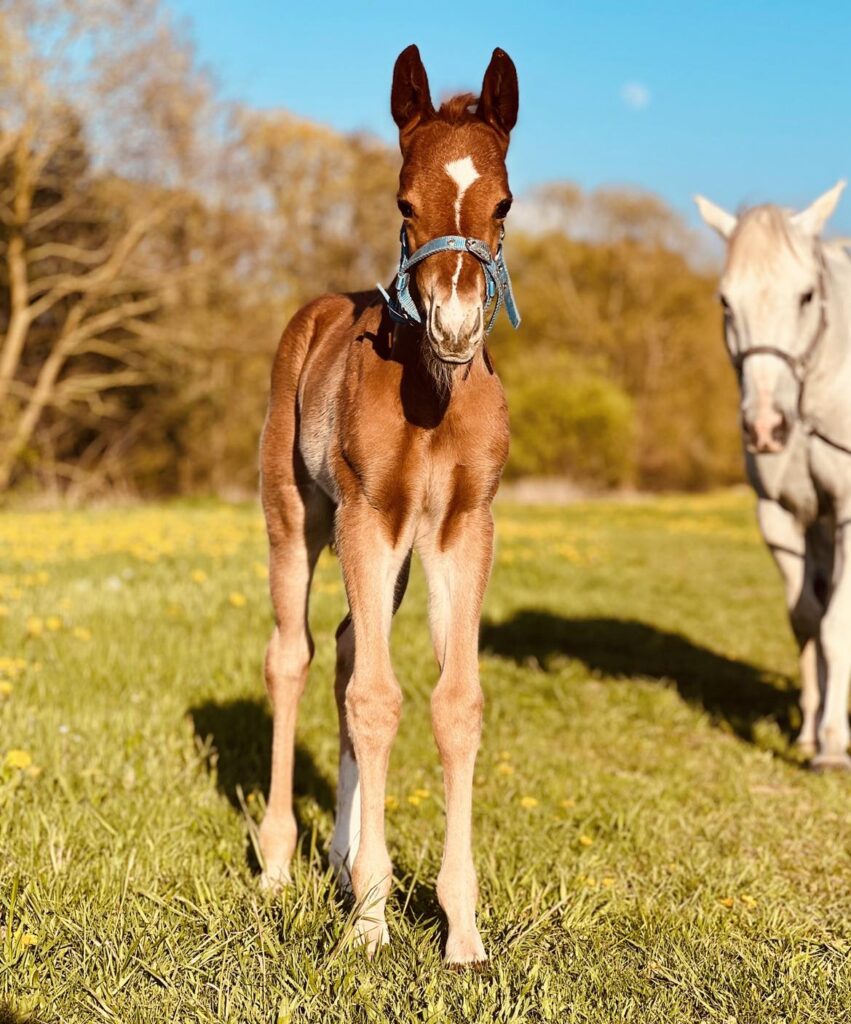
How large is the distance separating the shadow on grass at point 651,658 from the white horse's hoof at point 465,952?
12.0ft

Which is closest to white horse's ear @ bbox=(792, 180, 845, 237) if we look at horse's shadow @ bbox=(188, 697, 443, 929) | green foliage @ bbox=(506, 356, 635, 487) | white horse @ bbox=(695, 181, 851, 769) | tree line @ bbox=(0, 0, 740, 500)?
white horse @ bbox=(695, 181, 851, 769)

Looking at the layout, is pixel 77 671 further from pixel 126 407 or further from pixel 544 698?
pixel 126 407

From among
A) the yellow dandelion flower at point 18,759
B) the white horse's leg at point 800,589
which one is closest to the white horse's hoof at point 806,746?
the white horse's leg at point 800,589

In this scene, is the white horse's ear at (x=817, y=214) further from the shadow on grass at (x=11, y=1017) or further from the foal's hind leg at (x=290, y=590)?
the shadow on grass at (x=11, y=1017)

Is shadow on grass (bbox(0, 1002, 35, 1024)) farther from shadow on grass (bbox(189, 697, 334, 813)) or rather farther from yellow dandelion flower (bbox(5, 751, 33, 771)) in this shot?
shadow on grass (bbox(189, 697, 334, 813))

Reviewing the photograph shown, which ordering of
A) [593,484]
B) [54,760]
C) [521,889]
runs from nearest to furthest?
[521,889] → [54,760] → [593,484]

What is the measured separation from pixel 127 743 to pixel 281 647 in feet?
3.90

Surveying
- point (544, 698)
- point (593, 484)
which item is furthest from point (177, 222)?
point (544, 698)

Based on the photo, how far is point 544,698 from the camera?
638 cm

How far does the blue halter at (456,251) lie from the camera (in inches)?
98.6

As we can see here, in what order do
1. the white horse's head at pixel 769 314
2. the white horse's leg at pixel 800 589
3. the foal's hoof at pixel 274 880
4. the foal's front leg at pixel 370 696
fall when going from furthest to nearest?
1. the white horse's leg at pixel 800 589
2. the white horse's head at pixel 769 314
3. the foal's hoof at pixel 274 880
4. the foal's front leg at pixel 370 696

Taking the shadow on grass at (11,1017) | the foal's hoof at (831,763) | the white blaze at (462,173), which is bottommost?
the foal's hoof at (831,763)

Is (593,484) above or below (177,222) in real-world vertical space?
below

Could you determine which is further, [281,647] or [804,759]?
[804,759]
